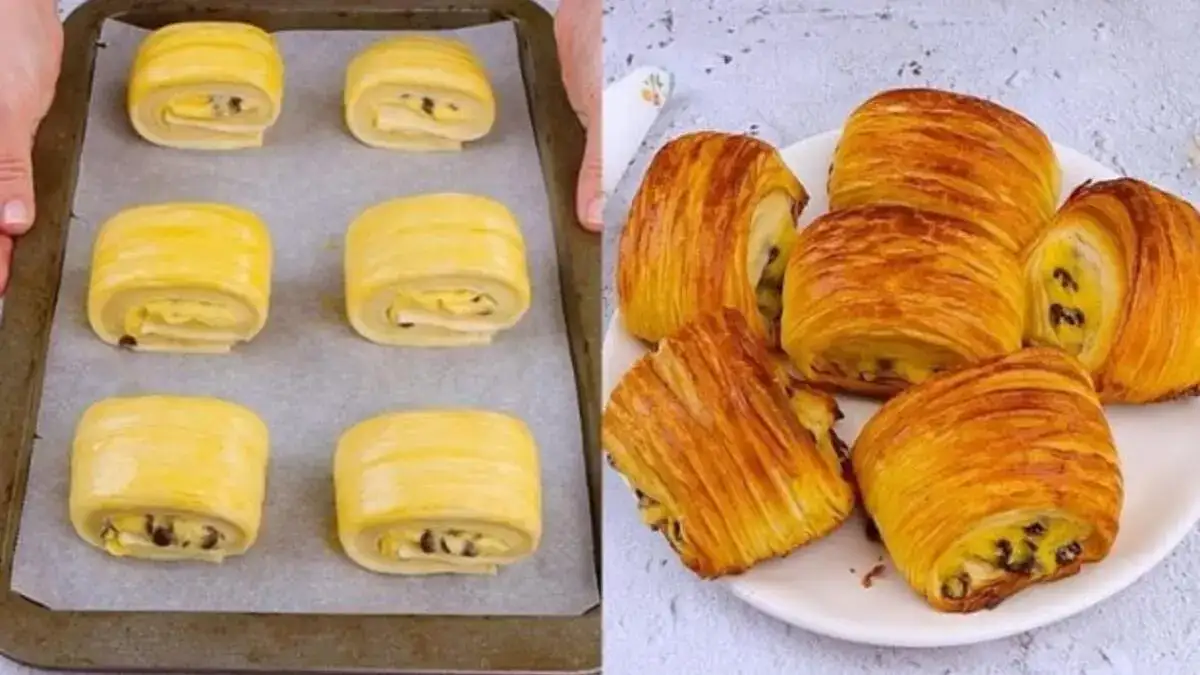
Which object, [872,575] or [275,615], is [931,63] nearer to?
[872,575]

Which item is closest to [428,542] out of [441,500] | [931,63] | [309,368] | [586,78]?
[441,500]

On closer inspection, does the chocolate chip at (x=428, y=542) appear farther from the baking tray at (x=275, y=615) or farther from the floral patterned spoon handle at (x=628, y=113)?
the floral patterned spoon handle at (x=628, y=113)

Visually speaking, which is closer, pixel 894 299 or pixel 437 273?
pixel 894 299

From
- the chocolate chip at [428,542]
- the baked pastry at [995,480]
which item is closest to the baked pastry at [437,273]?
the chocolate chip at [428,542]

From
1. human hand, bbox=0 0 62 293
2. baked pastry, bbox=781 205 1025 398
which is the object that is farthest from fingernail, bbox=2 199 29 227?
baked pastry, bbox=781 205 1025 398

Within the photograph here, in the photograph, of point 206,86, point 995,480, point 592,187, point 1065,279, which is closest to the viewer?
point 995,480

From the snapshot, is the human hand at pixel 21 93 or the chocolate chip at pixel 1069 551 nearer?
the chocolate chip at pixel 1069 551

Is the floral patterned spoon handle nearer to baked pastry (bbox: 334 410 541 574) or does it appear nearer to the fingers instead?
baked pastry (bbox: 334 410 541 574)
